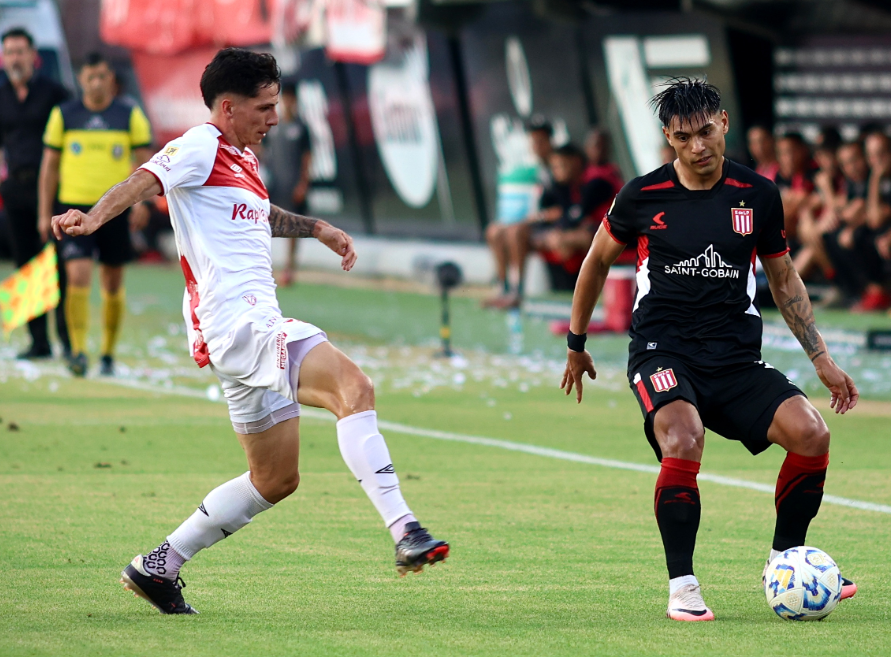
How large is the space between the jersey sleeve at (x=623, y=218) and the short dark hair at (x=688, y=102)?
311 millimetres

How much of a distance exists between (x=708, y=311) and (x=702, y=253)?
0.72 ft

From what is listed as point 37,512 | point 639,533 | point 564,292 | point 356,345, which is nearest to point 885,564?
point 639,533

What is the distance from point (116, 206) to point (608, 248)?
183cm

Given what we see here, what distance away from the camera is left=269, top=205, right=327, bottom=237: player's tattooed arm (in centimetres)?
601

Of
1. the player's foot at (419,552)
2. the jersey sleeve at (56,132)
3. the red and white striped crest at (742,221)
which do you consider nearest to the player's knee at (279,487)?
the player's foot at (419,552)

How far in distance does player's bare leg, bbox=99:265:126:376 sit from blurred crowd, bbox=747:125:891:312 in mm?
7028

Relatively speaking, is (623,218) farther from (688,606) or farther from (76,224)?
(76,224)

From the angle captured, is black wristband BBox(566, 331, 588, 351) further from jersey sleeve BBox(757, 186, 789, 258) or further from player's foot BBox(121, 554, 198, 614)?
player's foot BBox(121, 554, 198, 614)

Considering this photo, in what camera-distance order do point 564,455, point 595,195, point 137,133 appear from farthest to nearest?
point 595,195 < point 137,133 < point 564,455

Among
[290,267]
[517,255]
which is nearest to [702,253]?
[517,255]

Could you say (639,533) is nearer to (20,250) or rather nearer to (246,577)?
(246,577)

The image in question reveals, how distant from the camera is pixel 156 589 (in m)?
5.39

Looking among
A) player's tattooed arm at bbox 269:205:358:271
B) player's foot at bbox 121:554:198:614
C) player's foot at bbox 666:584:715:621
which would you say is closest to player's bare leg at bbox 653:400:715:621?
player's foot at bbox 666:584:715:621

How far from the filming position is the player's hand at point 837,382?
5.70m
